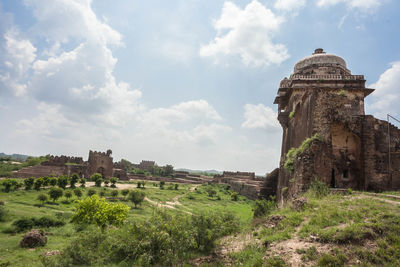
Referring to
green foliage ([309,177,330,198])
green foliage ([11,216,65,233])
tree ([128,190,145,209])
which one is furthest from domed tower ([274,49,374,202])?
tree ([128,190,145,209])

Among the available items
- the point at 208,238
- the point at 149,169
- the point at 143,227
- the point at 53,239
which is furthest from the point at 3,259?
the point at 149,169

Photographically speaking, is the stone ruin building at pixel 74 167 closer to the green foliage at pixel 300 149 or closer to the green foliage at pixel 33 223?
the green foliage at pixel 33 223

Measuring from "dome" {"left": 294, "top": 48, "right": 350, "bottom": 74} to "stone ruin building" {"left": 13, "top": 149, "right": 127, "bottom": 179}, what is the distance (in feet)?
128

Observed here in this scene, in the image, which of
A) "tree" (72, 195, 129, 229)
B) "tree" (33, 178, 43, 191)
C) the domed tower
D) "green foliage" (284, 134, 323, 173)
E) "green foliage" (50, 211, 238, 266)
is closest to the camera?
"green foliage" (50, 211, 238, 266)

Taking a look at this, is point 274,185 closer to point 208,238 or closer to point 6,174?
point 208,238

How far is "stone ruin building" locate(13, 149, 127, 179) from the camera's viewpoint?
3450cm

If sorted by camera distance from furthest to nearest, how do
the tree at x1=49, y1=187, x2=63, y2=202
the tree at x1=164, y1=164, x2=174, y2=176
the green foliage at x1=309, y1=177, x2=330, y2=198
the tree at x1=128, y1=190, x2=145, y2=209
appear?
the tree at x1=164, y1=164, x2=174, y2=176 < the tree at x1=128, y1=190, x2=145, y2=209 < the tree at x1=49, y1=187, x2=63, y2=202 < the green foliage at x1=309, y1=177, x2=330, y2=198

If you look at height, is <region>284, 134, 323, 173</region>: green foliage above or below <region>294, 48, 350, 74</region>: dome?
below

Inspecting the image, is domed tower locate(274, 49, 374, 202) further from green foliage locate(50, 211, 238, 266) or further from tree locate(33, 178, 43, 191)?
tree locate(33, 178, 43, 191)

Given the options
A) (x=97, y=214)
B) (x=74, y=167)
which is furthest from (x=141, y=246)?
(x=74, y=167)

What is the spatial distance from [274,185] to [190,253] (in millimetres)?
12025

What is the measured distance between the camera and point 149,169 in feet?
276

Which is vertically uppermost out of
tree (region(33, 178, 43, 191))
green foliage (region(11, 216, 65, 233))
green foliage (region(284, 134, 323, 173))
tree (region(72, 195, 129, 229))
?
green foliage (region(284, 134, 323, 173))

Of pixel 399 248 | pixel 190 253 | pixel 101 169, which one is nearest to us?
pixel 399 248
